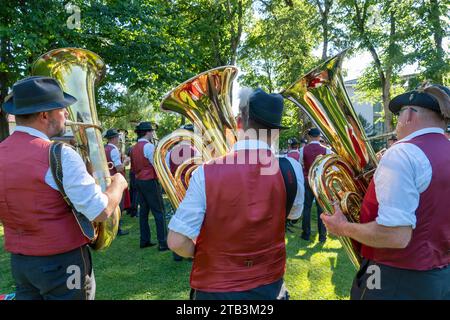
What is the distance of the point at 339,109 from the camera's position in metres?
2.37

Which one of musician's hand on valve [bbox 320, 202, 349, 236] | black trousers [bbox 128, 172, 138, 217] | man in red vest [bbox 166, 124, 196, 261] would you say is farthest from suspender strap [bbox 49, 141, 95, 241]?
black trousers [bbox 128, 172, 138, 217]

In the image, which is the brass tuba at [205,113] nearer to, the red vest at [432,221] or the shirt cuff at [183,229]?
the shirt cuff at [183,229]

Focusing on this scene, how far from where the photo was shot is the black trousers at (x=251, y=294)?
5.54 feet

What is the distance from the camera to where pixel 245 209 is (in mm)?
1679

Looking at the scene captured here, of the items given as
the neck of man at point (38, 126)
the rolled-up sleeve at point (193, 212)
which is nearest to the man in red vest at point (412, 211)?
the rolled-up sleeve at point (193, 212)

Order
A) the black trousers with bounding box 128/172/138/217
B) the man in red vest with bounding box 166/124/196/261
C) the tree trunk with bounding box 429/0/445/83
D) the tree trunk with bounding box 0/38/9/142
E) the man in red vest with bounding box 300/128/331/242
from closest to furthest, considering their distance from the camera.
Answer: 1. the man in red vest with bounding box 166/124/196/261
2. the man in red vest with bounding box 300/128/331/242
3. the black trousers with bounding box 128/172/138/217
4. the tree trunk with bounding box 0/38/9/142
5. the tree trunk with bounding box 429/0/445/83

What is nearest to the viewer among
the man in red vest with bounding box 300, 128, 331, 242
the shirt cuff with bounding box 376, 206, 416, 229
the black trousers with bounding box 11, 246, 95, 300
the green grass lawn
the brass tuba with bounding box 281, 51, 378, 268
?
the shirt cuff with bounding box 376, 206, 416, 229

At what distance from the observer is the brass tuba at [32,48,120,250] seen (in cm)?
227

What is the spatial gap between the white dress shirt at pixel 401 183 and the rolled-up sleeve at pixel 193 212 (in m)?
0.86

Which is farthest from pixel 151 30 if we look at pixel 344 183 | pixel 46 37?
pixel 344 183

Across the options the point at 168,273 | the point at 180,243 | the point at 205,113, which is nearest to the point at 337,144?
the point at 205,113

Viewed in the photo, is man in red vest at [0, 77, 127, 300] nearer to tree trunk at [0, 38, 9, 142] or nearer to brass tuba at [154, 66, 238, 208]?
brass tuba at [154, 66, 238, 208]

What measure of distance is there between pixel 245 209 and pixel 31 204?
1121mm

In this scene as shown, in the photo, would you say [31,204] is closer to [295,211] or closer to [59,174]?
[59,174]
